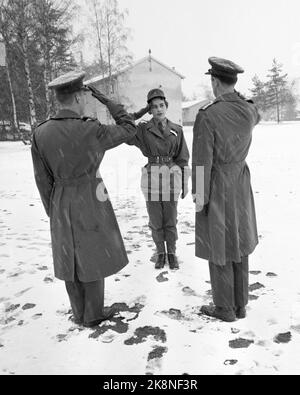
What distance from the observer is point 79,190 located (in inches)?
121

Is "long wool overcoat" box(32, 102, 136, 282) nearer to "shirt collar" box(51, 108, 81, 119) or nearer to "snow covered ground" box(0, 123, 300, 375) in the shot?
"shirt collar" box(51, 108, 81, 119)

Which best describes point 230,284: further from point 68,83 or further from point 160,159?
point 68,83

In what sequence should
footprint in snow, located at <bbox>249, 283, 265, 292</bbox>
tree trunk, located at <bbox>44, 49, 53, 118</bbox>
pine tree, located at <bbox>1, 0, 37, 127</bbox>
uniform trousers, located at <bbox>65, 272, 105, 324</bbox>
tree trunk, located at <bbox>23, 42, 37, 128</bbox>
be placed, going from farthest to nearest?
1. tree trunk, located at <bbox>44, 49, 53, 118</bbox>
2. tree trunk, located at <bbox>23, 42, 37, 128</bbox>
3. pine tree, located at <bbox>1, 0, 37, 127</bbox>
4. footprint in snow, located at <bbox>249, 283, 265, 292</bbox>
5. uniform trousers, located at <bbox>65, 272, 105, 324</bbox>

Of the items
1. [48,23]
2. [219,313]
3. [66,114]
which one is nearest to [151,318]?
[219,313]

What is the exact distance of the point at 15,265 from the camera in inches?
193

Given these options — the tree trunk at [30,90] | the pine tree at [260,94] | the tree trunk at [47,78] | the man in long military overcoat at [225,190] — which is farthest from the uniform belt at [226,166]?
the pine tree at [260,94]

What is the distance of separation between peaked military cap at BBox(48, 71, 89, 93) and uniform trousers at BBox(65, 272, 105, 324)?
1656 mm

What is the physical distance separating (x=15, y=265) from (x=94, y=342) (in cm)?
222

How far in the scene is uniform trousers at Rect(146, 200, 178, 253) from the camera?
4613mm

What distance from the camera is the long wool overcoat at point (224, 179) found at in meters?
3.08

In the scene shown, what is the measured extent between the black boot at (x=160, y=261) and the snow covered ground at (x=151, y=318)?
0.13m

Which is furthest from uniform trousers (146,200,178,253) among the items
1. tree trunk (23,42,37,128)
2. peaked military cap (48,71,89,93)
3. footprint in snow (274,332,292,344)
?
tree trunk (23,42,37,128)

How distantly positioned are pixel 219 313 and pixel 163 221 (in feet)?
5.19
